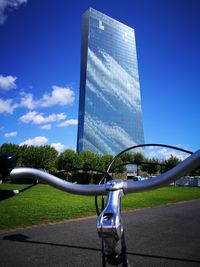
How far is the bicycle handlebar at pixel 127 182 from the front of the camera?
129 centimetres

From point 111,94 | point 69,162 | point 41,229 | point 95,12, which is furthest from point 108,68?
point 41,229

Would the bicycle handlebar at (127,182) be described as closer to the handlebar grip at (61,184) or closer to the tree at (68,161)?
the handlebar grip at (61,184)

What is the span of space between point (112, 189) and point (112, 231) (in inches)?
12.9

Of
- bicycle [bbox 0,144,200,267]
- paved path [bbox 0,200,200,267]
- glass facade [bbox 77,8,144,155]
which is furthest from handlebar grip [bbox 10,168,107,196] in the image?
glass facade [bbox 77,8,144,155]

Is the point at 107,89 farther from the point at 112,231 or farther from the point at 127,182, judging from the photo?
the point at 112,231

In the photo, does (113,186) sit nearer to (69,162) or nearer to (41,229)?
(41,229)

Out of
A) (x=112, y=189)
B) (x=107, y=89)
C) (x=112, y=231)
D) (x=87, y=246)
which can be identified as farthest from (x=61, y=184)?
(x=107, y=89)

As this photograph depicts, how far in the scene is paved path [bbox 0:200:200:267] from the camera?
4.77m

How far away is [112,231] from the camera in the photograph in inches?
41.5

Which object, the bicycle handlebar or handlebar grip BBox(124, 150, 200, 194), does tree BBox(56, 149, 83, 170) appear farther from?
handlebar grip BBox(124, 150, 200, 194)

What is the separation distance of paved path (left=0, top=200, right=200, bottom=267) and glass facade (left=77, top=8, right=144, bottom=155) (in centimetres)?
13476

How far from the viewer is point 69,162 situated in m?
70.8

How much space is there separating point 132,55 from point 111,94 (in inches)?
1498

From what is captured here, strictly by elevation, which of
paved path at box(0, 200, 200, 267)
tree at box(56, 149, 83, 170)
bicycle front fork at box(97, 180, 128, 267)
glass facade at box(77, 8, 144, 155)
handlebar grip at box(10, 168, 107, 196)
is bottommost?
paved path at box(0, 200, 200, 267)
